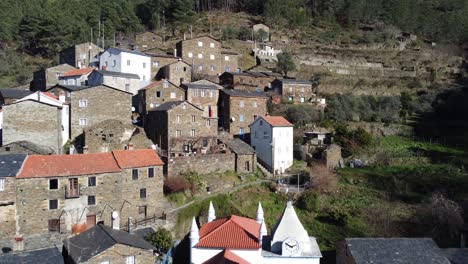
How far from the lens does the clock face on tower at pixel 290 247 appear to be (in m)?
22.5

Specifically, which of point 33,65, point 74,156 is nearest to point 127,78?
point 74,156

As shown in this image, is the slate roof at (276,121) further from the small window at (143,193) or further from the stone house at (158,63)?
the stone house at (158,63)

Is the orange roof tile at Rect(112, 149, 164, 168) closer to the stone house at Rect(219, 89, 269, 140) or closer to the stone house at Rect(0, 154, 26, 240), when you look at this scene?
the stone house at Rect(0, 154, 26, 240)

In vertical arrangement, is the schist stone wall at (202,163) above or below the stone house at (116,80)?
below

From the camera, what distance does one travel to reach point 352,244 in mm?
24797

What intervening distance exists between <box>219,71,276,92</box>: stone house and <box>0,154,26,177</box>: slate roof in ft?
88.0

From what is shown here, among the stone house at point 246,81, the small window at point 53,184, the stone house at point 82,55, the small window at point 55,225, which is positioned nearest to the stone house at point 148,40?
the stone house at point 82,55

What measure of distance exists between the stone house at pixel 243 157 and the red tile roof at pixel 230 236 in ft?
38.2

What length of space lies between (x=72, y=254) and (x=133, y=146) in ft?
39.3

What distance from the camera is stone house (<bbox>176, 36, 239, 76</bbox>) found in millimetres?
53719

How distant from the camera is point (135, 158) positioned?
2959 centimetres

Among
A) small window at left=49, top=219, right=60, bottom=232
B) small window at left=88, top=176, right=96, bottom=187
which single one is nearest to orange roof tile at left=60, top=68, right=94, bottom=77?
small window at left=88, top=176, right=96, bottom=187

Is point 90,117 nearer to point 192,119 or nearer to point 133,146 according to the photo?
point 133,146

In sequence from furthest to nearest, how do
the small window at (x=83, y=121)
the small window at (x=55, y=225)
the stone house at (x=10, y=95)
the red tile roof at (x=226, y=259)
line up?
the stone house at (x=10, y=95)
the small window at (x=83, y=121)
the small window at (x=55, y=225)
the red tile roof at (x=226, y=259)
